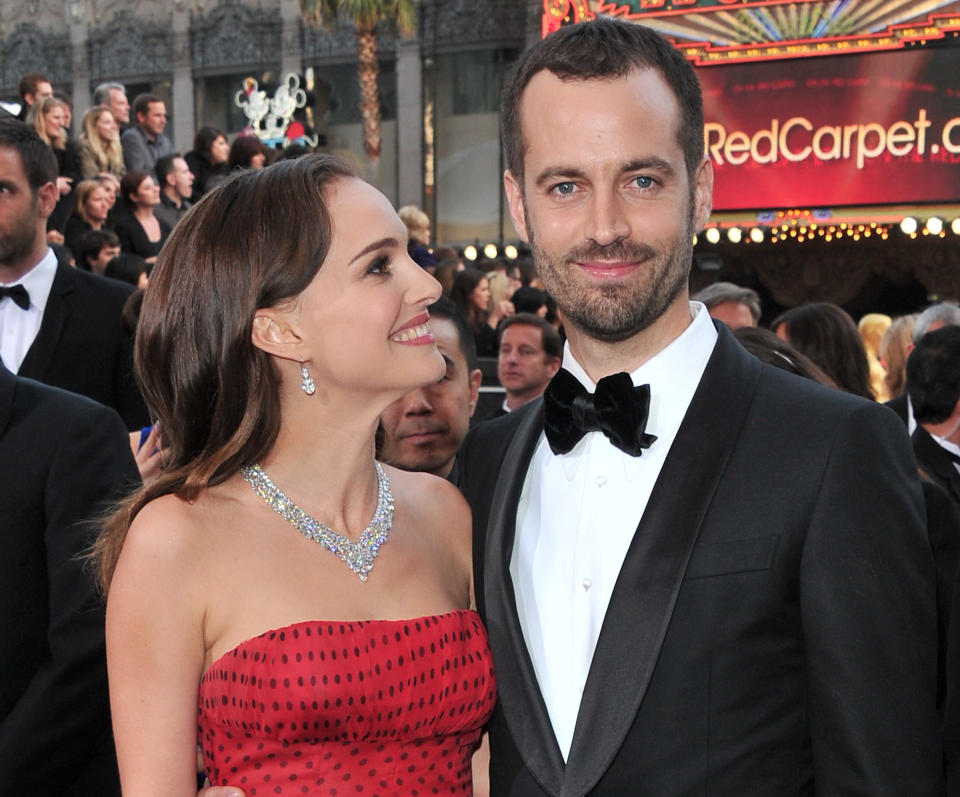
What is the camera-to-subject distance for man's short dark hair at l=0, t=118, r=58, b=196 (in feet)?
13.9

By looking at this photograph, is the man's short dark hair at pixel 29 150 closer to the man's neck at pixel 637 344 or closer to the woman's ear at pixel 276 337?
the woman's ear at pixel 276 337

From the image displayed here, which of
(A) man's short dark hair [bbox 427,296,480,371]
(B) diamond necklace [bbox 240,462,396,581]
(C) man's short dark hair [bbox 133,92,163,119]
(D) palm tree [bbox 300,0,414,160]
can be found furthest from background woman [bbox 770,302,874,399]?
(D) palm tree [bbox 300,0,414,160]

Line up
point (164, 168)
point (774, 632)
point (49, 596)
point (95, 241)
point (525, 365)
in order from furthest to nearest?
point (164, 168), point (95, 241), point (525, 365), point (49, 596), point (774, 632)

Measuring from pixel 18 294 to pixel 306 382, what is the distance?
2365 millimetres

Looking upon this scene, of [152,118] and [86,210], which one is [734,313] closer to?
[86,210]

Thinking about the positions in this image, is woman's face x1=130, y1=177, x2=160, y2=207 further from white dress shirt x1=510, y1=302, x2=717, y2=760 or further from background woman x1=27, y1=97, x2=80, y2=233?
white dress shirt x1=510, y1=302, x2=717, y2=760

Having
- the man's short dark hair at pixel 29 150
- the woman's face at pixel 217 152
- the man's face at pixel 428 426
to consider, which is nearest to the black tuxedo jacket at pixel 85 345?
the man's short dark hair at pixel 29 150

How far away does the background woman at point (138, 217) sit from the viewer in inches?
336

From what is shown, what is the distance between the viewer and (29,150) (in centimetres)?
429

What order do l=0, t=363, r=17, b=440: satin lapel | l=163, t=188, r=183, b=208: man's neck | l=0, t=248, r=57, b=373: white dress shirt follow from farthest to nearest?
l=163, t=188, r=183, b=208: man's neck
l=0, t=248, r=57, b=373: white dress shirt
l=0, t=363, r=17, b=440: satin lapel

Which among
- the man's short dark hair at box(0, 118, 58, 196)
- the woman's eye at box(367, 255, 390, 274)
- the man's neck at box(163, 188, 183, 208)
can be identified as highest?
the man's short dark hair at box(0, 118, 58, 196)

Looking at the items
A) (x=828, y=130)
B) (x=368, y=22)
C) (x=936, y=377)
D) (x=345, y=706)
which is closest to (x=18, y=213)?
(x=345, y=706)

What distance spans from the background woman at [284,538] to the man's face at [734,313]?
367 centimetres

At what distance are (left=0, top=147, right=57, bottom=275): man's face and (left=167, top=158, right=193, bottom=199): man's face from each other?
5315 mm
